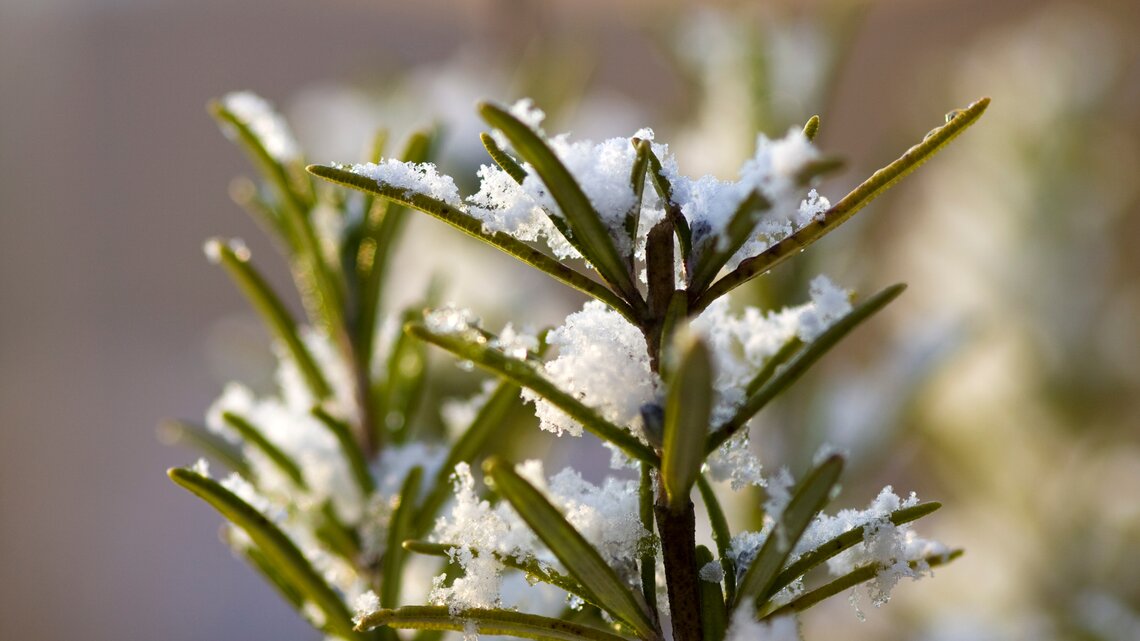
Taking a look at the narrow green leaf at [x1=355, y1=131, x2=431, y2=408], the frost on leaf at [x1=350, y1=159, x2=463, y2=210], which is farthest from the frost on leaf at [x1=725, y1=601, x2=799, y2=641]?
the narrow green leaf at [x1=355, y1=131, x2=431, y2=408]

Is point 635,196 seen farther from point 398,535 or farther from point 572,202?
point 398,535

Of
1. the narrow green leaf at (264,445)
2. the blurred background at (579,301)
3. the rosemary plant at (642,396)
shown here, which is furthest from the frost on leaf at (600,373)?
the blurred background at (579,301)

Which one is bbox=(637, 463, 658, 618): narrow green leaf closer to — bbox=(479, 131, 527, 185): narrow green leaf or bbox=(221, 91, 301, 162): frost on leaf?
bbox=(479, 131, 527, 185): narrow green leaf

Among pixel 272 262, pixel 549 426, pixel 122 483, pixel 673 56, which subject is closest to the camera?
pixel 549 426

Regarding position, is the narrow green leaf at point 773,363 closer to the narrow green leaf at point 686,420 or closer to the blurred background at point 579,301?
the narrow green leaf at point 686,420

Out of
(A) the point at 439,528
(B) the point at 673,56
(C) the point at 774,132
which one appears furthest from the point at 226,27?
(A) the point at 439,528

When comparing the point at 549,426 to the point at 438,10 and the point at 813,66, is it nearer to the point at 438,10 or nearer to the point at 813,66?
the point at 813,66
